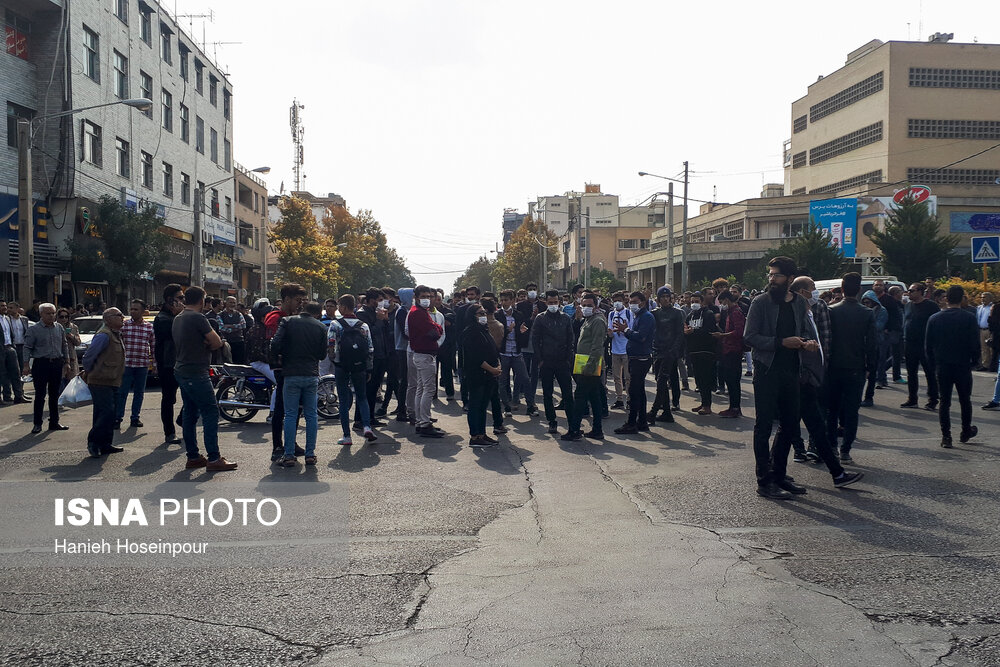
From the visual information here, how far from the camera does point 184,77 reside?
42.1 m

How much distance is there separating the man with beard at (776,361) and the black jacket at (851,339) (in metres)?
1.56

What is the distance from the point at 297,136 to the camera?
107938 mm

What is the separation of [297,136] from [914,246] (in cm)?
8694

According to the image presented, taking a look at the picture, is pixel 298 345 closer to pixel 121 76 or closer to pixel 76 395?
pixel 76 395

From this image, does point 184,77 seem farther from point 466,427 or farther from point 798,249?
point 466,427

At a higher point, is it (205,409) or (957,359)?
(957,359)

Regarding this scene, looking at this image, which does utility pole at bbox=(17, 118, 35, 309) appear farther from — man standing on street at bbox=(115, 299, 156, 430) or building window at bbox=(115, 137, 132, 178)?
building window at bbox=(115, 137, 132, 178)

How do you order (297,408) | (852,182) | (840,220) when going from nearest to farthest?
(297,408), (840,220), (852,182)

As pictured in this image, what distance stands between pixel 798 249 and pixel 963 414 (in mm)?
35719

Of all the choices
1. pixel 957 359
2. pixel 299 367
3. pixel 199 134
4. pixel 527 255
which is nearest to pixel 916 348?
pixel 957 359

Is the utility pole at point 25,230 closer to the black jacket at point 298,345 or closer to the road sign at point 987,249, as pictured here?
the black jacket at point 298,345

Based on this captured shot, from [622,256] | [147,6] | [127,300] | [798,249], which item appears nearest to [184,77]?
[147,6]

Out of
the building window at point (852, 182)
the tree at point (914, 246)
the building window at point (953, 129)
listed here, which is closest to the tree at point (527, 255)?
the building window at point (852, 182)

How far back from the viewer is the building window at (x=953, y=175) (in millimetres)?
52000
